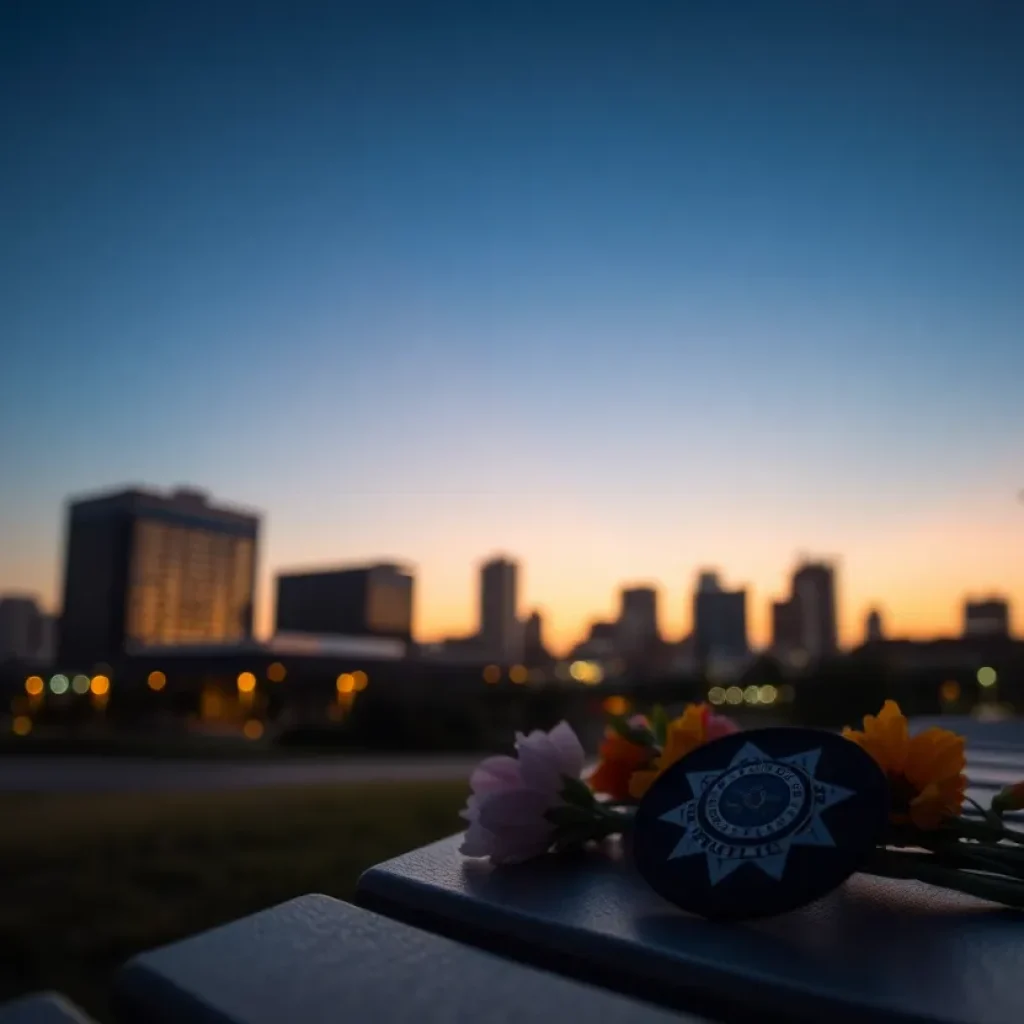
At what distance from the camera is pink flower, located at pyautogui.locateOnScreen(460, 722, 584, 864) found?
1032 mm

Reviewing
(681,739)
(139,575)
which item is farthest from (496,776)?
(139,575)

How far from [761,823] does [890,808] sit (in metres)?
0.15

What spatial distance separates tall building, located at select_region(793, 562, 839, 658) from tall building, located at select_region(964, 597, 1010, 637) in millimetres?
17649

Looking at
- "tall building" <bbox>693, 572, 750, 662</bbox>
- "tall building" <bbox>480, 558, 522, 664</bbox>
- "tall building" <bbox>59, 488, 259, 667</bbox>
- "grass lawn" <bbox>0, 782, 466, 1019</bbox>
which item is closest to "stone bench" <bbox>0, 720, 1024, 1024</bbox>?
"grass lawn" <bbox>0, 782, 466, 1019</bbox>

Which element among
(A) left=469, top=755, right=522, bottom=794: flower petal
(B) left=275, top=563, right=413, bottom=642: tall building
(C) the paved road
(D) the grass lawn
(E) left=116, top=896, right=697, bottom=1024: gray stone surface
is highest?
(B) left=275, top=563, right=413, bottom=642: tall building

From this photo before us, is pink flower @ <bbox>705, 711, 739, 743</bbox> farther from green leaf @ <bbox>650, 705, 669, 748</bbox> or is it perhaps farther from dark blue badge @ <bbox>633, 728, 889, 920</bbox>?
dark blue badge @ <bbox>633, 728, 889, 920</bbox>

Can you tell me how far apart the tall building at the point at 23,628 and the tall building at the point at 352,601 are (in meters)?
Result: 47.4

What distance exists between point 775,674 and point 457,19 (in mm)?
29444

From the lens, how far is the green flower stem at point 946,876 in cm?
83

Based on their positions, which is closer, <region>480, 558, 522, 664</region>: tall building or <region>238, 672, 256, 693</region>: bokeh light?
<region>238, 672, 256, 693</region>: bokeh light

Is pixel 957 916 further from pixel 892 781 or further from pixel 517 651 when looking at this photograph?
pixel 517 651

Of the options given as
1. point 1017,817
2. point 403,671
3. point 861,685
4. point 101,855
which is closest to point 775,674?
point 861,685

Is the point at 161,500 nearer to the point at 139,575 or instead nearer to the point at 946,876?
the point at 139,575

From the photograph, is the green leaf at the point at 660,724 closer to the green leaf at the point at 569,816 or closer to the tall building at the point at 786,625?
the green leaf at the point at 569,816
